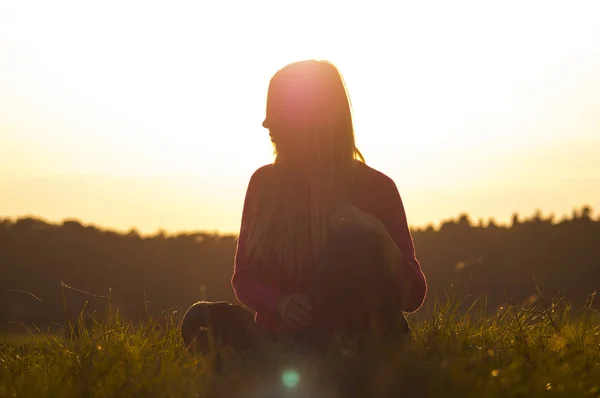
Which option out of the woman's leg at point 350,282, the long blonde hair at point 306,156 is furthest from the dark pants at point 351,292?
the long blonde hair at point 306,156

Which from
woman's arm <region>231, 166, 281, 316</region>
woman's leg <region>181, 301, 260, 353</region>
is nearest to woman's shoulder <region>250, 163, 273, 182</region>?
woman's arm <region>231, 166, 281, 316</region>

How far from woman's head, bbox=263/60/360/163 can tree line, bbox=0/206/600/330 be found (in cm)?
743

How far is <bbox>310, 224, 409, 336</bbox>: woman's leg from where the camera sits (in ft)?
12.5

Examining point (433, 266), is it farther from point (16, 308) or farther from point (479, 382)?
point (479, 382)

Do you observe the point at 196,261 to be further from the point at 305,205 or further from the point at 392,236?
the point at 392,236

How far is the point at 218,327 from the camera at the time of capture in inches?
168

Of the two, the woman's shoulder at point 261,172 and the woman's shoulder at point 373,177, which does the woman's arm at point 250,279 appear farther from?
the woman's shoulder at point 373,177

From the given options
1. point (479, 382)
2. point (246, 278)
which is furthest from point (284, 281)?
point (479, 382)

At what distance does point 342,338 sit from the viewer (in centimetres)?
382

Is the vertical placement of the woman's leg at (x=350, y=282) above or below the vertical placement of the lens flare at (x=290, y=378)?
above

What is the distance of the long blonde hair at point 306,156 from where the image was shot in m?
4.44

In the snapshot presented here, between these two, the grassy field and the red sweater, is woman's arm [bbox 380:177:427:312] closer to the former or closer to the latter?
the red sweater

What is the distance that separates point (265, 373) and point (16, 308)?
290 inches

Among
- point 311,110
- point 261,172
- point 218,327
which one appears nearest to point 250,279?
point 218,327
